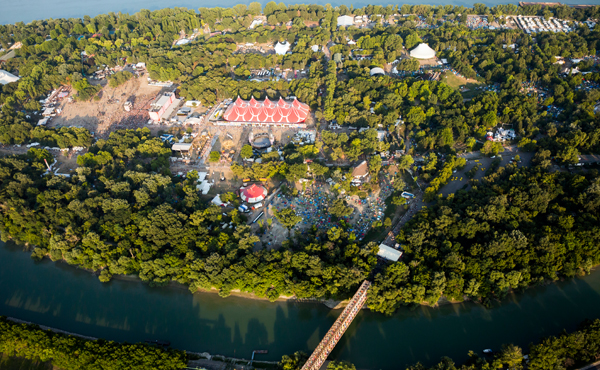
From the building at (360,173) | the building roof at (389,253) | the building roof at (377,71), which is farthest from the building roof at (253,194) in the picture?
the building roof at (377,71)

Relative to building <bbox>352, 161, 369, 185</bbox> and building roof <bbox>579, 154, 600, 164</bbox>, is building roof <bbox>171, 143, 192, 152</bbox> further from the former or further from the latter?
building roof <bbox>579, 154, 600, 164</bbox>

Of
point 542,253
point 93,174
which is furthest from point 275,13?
point 542,253

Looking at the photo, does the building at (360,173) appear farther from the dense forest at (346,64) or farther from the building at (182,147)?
the building at (182,147)

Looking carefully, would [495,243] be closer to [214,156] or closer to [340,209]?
[340,209]

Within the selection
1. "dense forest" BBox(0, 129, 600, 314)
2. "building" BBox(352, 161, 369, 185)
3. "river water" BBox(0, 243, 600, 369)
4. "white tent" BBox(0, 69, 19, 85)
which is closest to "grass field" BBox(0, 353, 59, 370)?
"river water" BBox(0, 243, 600, 369)

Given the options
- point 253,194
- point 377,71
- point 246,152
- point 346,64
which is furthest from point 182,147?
point 377,71

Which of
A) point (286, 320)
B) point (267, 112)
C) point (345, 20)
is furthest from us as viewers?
point (345, 20)

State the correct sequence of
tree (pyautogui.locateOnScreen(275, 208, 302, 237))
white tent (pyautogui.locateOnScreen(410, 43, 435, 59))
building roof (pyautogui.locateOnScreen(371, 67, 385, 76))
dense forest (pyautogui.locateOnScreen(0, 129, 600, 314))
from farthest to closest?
white tent (pyautogui.locateOnScreen(410, 43, 435, 59)) → building roof (pyautogui.locateOnScreen(371, 67, 385, 76)) → tree (pyautogui.locateOnScreen(275, 208, 302, 237)) → dense forest (pyautogui.locateOnScreen(0, 129, 600, 314))
